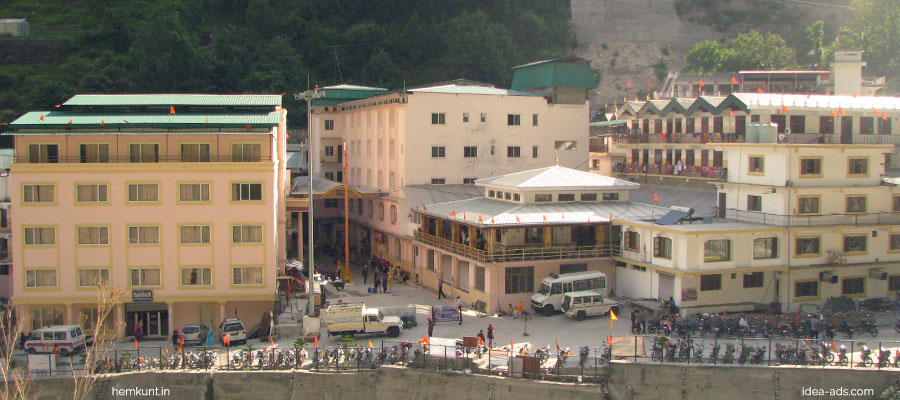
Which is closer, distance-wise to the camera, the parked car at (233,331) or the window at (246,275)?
the parked car at (233,331)

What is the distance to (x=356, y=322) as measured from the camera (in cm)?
3572

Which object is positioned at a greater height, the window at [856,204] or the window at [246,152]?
the window at [246,152]

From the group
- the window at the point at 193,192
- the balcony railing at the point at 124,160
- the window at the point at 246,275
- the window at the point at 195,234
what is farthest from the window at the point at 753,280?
the window at the point at 193,192

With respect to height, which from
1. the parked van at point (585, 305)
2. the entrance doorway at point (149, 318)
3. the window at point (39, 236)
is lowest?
the entrance doorway at point (149, 318)

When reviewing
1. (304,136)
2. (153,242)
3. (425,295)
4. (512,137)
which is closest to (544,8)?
(304,136)

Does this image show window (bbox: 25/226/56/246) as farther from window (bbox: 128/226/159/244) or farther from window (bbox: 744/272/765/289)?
window (bbox: 744/272/765/289)

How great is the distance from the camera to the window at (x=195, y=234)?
39188mm

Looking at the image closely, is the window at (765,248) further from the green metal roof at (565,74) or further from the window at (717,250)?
the green metal roof at (565,74)

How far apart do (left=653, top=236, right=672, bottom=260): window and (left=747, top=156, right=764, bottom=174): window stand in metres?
6.34

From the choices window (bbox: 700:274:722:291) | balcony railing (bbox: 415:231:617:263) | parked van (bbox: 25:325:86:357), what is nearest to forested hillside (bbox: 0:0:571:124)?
balcony railing (bbox: 415:231:617:263)

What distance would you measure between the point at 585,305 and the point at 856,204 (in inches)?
557

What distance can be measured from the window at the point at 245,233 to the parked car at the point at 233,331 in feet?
14.2

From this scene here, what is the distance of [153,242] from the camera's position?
39156mm

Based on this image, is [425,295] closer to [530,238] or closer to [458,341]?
[530,238]
